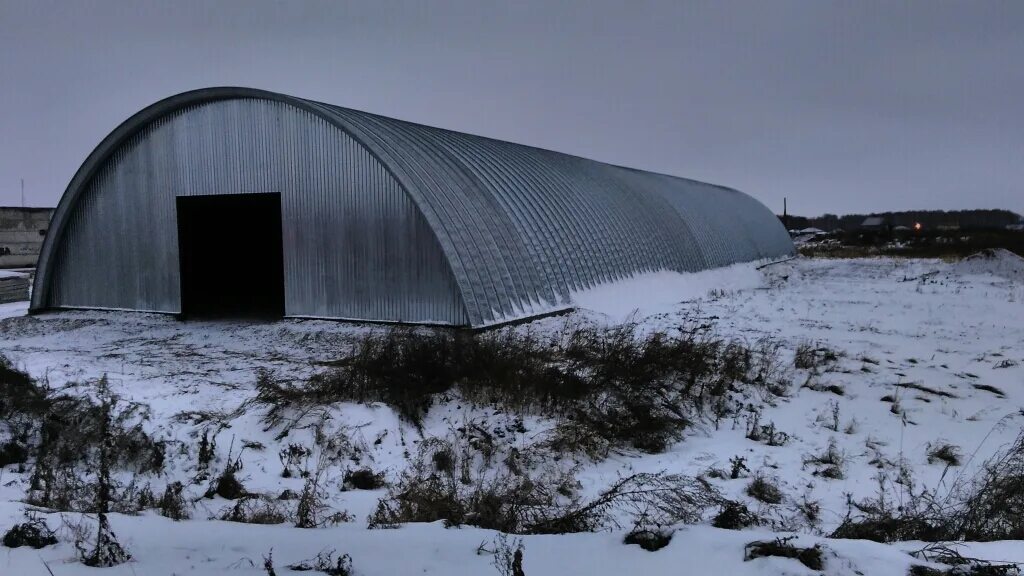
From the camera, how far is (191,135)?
20.9 m

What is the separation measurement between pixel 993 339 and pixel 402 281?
1539 cm

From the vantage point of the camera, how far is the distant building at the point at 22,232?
55.6 m

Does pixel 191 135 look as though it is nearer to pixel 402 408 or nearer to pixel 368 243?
pixel 368 243

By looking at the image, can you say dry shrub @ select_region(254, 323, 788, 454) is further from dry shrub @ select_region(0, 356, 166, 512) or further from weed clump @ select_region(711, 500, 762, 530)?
weed clump @ select_region(711, 500, 762, 530)

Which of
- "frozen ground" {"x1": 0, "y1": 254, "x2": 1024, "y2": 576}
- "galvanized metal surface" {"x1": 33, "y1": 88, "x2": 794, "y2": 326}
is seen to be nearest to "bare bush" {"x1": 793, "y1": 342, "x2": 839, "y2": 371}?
"frozen ground" {"x1": 0, "y1": 254, "x2": 1024, "y2": 576}

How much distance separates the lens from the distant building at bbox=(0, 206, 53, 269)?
55603mm

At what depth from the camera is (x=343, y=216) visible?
61.4 feet

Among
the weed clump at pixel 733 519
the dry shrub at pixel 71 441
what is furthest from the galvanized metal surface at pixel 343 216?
the weed clump at pixel 733 519

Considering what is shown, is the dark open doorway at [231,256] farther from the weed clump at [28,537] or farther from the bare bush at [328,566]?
the bare bush at [328,566]

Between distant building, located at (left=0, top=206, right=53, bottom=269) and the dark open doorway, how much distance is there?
39749 millimetres

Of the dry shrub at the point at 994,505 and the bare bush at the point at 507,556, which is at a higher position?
the bare bush at the point at 507,556

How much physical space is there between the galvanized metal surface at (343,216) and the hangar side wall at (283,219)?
42mm

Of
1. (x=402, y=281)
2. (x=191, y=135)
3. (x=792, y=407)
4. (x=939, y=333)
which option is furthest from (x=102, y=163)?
(x=939, y=333)

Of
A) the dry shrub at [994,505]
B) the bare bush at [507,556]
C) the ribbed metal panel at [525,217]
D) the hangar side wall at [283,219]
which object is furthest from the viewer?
the hangar side wall at [283,219]
